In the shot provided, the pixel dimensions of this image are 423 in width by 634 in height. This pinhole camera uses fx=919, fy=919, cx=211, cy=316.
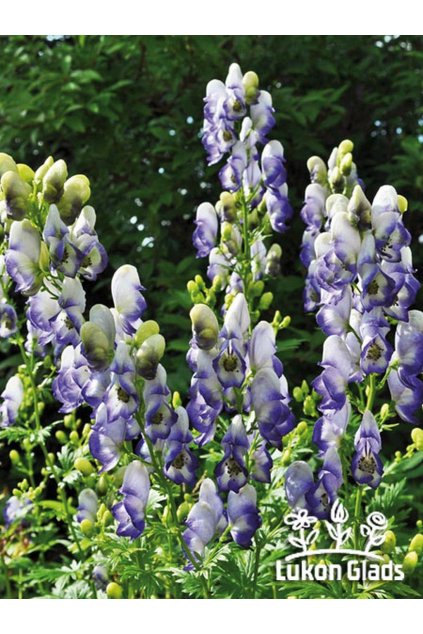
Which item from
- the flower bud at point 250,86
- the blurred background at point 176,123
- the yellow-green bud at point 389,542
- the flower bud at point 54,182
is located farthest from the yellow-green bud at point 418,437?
the blurred background at point 176,123

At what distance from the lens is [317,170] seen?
2.12 meters

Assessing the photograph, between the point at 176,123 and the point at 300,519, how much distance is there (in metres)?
2.18

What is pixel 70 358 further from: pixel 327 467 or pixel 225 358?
pixel 327 467

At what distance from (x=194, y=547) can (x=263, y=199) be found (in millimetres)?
1002

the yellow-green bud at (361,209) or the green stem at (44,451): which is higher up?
the yellow-green bud at (361,209)

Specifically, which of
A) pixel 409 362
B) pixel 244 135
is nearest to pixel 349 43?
pixel 244 135

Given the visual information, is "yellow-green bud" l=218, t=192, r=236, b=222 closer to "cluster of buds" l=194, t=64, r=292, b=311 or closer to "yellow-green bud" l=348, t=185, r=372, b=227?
"cluster of buds" l=194, t=64, r=292, b=311

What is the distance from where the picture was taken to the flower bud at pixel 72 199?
5.44 feet

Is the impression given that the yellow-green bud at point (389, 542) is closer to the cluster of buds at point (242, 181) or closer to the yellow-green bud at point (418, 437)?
the yellow-green bud at point (418, 437)

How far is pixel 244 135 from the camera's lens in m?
2.28

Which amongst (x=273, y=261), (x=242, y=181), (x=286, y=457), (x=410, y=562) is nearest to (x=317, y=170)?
(x=242, y=181)

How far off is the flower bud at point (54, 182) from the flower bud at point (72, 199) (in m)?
0.02

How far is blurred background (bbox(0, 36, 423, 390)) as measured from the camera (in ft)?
11.0

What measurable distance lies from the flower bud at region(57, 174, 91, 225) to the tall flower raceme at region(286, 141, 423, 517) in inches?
17.7
